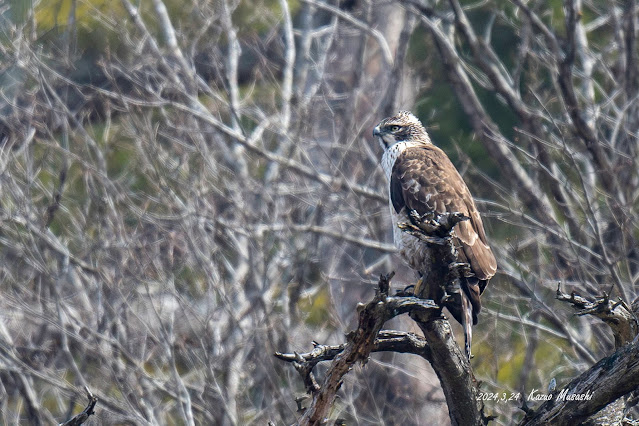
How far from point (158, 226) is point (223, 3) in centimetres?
240

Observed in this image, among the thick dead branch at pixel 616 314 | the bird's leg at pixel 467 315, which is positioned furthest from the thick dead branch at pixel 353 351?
the bird's leg at pixel 467 315

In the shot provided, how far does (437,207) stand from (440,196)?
3.3 inches

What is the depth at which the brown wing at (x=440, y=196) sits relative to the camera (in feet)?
14.9

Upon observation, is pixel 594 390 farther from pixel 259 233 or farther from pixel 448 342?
pixel 259 233

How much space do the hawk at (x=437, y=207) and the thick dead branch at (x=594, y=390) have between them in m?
0.69

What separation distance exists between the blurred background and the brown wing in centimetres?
105

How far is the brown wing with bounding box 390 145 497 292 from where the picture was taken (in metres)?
4.55

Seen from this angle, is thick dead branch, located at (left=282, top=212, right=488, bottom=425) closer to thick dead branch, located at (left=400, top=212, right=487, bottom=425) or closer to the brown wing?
thick dead branch, located at (left=400, top=212, right=487, bottom=425)

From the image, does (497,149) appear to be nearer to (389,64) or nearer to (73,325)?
(389,64)

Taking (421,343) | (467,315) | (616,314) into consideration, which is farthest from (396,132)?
(616,314)

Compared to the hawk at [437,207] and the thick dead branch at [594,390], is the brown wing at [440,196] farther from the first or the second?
the thick dead branch at [594,390]

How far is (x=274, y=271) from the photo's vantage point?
791 cm

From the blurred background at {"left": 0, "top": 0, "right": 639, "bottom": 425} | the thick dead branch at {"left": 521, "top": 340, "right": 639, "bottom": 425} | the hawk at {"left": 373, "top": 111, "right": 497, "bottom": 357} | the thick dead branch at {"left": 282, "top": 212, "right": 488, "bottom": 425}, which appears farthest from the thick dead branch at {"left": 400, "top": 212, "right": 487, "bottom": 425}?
the blurred background at {"left": 0, "top": 0, "right": 639, "bottom": 425}

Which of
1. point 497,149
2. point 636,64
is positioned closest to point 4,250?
point 497,149
